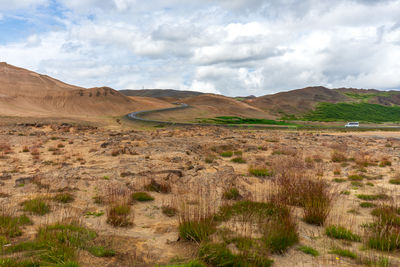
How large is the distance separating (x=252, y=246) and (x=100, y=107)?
97870 millimetres

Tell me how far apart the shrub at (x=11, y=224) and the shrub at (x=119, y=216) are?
73.5 inches

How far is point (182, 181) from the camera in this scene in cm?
1154

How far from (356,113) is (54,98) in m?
136

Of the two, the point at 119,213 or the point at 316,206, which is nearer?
the point at 316,206

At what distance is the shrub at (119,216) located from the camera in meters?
6.87

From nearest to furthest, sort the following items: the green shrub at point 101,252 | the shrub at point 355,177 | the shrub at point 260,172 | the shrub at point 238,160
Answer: the green shrub at point 101,252 < the shrub at point 355,177 < the shrub at point 260,172 < the shrub at point 238,160

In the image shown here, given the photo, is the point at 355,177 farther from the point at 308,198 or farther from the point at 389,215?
the point at 308,198

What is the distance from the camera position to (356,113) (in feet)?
457

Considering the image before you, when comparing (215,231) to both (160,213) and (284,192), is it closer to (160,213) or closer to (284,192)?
(160,213)

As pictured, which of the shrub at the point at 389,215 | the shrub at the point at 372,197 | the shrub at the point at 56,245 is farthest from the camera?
the shrub at the point at 372,197

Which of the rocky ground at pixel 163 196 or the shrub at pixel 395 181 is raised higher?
the shrub at pixel 395 181

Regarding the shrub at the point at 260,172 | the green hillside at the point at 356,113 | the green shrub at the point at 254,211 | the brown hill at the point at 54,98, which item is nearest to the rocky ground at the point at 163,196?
the shrub at the point at 260,172

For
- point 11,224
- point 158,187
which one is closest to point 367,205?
point 158,187

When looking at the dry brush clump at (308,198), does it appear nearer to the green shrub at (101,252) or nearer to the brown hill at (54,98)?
the green shrub at (101,252)
